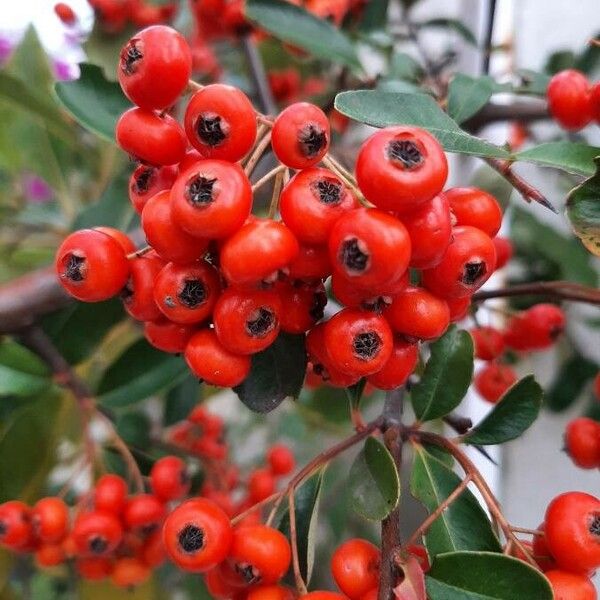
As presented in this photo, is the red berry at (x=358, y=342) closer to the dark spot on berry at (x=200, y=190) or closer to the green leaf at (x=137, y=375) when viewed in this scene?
the dark spot on berry at (x=200, y=190)

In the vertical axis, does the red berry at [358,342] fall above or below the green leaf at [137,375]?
above

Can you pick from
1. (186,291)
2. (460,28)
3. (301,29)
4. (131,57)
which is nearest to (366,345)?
(186,291)

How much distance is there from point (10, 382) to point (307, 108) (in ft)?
1.50

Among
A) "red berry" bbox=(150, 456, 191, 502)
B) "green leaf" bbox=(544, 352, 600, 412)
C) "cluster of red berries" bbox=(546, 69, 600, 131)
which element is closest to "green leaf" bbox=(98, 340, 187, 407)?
"red berry" bbox=(150, 456, 191, 502)

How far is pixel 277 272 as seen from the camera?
1.16 ft

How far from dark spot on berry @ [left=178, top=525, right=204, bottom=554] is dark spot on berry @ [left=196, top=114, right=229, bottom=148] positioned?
24 centimetres

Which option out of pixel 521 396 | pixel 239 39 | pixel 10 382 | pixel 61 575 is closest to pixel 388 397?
pixel 521 396

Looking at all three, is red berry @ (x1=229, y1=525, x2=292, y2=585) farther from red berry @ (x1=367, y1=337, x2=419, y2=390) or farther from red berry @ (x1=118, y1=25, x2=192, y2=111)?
red berry @ (x1=118, y1=25, x2=192, y2=111)

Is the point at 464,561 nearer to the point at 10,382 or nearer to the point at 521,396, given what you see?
the point at 521,396

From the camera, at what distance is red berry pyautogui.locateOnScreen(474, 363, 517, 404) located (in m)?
0.68

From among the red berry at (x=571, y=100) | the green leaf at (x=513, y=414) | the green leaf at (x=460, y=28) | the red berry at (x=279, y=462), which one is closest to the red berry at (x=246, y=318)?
the green leaf at (x=513, y=414)

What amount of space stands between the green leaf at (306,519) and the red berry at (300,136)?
0.79 ft

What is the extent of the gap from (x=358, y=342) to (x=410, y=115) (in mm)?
156

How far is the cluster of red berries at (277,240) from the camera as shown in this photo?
0.34 metres
